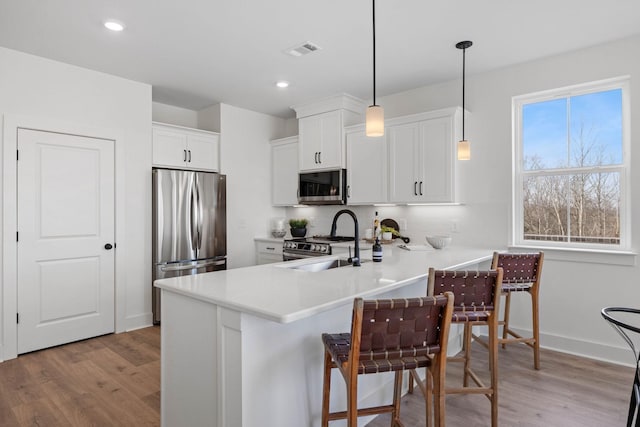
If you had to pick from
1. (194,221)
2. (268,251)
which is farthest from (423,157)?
(194,221)

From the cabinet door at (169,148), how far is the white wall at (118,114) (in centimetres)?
11

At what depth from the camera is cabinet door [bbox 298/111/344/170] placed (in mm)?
4516

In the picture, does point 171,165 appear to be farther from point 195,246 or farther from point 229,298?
point 229,298

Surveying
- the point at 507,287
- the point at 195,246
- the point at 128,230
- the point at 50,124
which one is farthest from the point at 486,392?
the point at 50,124

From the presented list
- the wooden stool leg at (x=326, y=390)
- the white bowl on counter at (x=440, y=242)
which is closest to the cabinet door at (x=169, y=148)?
the white bowl on counter at (x=440, y=242)

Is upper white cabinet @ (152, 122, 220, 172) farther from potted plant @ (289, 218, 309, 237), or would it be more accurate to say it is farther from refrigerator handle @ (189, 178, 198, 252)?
potted plant @ (289, 218, 309, 237)

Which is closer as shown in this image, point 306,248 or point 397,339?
point 397,339

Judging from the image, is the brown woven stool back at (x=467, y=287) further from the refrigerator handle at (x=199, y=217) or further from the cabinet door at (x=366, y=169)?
the refrigerator handle at (x=199, y=217)

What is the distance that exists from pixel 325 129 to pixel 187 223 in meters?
1.98

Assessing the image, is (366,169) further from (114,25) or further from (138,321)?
(138,321)

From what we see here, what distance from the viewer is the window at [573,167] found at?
316 cm

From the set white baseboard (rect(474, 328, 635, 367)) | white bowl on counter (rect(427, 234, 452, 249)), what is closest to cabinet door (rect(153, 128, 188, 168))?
white bowl on counter (rect(427, 234, 452, 249))

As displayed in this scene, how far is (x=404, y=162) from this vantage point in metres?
4.00

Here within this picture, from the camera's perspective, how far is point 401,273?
2256 millimetres
